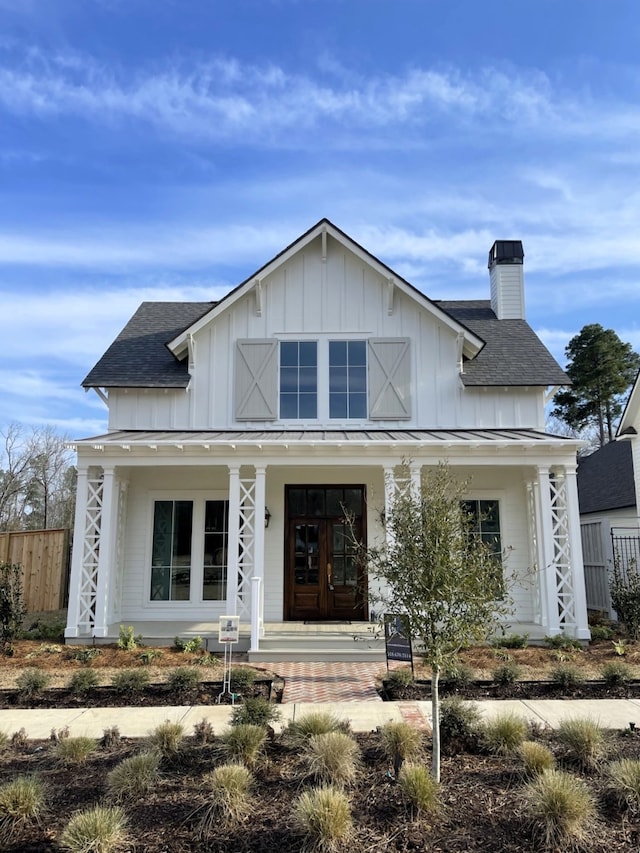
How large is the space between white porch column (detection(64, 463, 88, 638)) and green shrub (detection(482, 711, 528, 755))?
306 inches

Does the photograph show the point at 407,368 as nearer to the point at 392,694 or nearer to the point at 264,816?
the point at 392,694

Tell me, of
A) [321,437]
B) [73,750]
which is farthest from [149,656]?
[321,437]

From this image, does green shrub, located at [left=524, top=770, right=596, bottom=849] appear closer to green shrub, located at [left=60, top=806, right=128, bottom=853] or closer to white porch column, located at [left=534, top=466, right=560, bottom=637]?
green shrub, located at [left=60, top=806, right=128, bottom=853]

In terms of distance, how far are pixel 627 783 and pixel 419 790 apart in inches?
62.6

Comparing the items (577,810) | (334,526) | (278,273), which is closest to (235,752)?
(577,810)

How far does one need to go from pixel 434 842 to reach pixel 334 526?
886 cm

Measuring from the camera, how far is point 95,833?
3.92 m

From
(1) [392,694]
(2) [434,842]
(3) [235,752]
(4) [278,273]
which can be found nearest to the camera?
(2) [434,842]

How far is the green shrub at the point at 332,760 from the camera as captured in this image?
489 centimetres

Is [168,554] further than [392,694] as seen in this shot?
Yes

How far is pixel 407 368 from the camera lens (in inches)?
527

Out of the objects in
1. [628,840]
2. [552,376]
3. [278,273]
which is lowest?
[628,840]

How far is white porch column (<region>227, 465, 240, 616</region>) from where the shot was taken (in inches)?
417

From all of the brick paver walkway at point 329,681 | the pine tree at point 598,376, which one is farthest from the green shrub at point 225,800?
the pine tree at point 598,376
